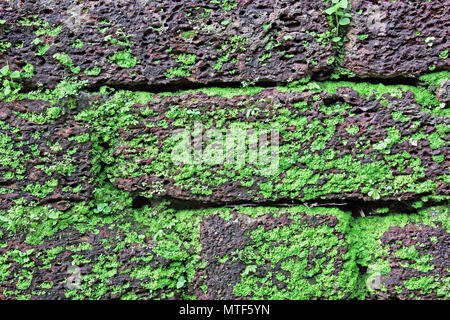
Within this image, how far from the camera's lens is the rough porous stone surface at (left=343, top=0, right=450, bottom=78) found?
1338mm

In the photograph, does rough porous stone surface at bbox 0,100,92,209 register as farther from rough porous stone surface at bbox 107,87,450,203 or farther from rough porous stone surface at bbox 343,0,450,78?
rough porous stone surface at bbox 343,0,450,78

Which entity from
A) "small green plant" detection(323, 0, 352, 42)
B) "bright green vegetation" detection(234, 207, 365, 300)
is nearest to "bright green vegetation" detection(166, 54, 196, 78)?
"small green plant" detection(323, 0, 352, 42)

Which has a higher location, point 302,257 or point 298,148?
point 298,148

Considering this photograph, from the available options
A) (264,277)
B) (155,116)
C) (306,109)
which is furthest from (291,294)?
(155,116)

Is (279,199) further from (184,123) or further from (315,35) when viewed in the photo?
(315,35)

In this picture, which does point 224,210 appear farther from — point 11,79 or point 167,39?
point 11,79

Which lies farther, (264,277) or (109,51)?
(264,277)

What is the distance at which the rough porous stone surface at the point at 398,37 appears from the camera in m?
1.34

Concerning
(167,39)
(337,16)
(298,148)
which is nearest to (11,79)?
(167,39)

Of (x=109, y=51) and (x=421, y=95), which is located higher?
(x=109, y=51)

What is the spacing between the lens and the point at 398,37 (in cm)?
136

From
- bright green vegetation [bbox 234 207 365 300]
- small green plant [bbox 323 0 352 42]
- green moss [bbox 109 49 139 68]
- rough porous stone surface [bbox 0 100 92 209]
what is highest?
small green plant [bbox 323 0 352 42]

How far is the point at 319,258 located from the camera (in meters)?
1.48

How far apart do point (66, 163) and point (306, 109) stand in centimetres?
104
